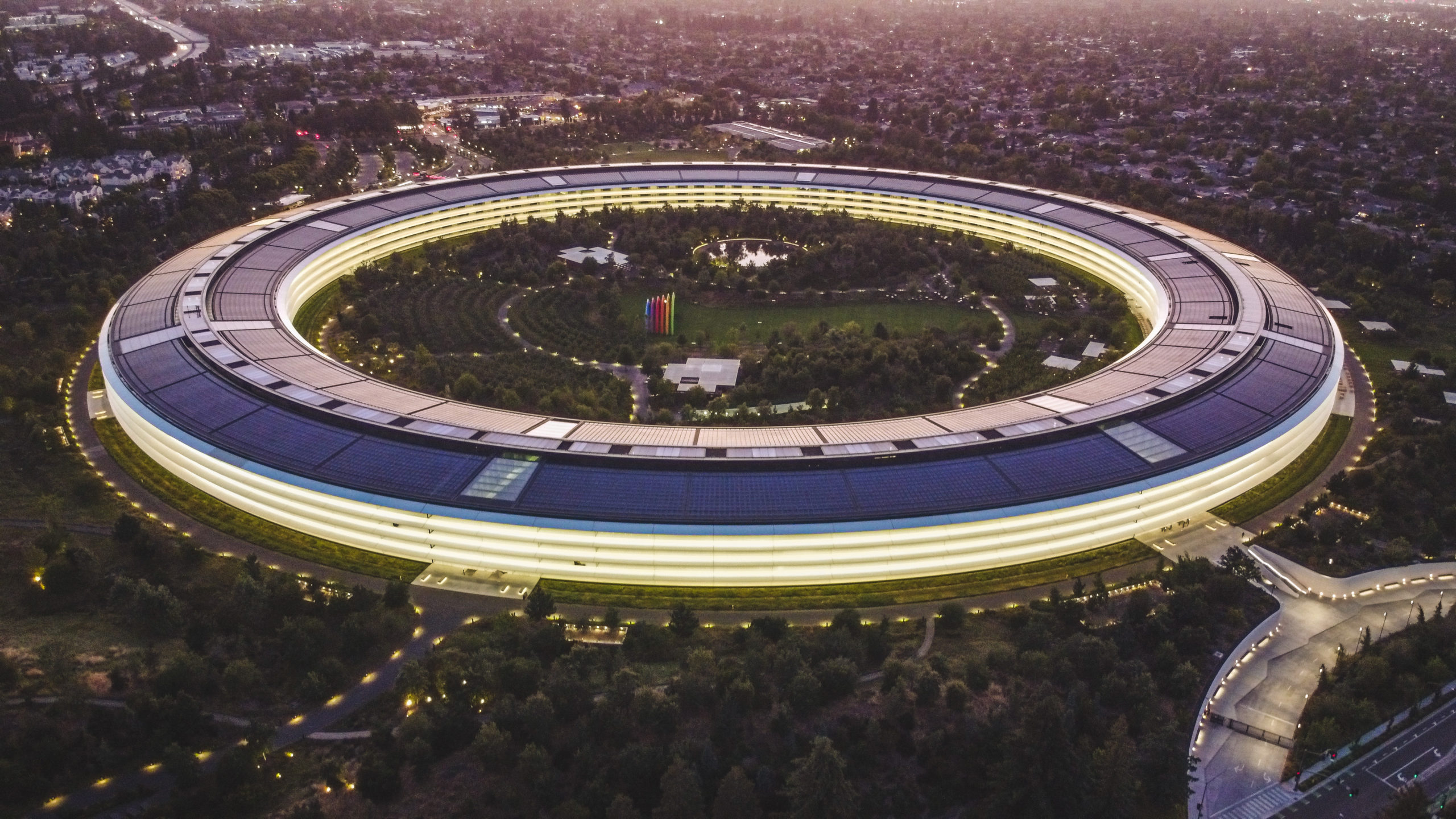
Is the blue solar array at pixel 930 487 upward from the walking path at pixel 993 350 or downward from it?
upward

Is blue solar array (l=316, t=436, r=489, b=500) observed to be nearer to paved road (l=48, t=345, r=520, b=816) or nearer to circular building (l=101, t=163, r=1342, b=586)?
circular building (l=101, t=163, r=1342, b=586)

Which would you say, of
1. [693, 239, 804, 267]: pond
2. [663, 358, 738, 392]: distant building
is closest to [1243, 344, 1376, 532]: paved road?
[663, 358, 738, 392]: distant building

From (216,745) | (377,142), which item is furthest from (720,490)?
(377,142)

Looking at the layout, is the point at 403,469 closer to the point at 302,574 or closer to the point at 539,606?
the point at 302,574

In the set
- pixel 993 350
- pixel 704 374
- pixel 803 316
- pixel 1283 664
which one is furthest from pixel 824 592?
pixel 803 316

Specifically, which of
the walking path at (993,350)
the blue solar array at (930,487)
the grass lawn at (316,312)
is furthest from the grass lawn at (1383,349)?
the grass lawn at (316,312)

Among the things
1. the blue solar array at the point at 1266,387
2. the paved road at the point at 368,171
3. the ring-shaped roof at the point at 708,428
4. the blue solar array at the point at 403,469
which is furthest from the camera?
the paved road at the point at 368,171

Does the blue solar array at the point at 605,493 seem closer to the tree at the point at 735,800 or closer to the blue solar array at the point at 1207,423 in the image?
the tree at the point at 735,800
